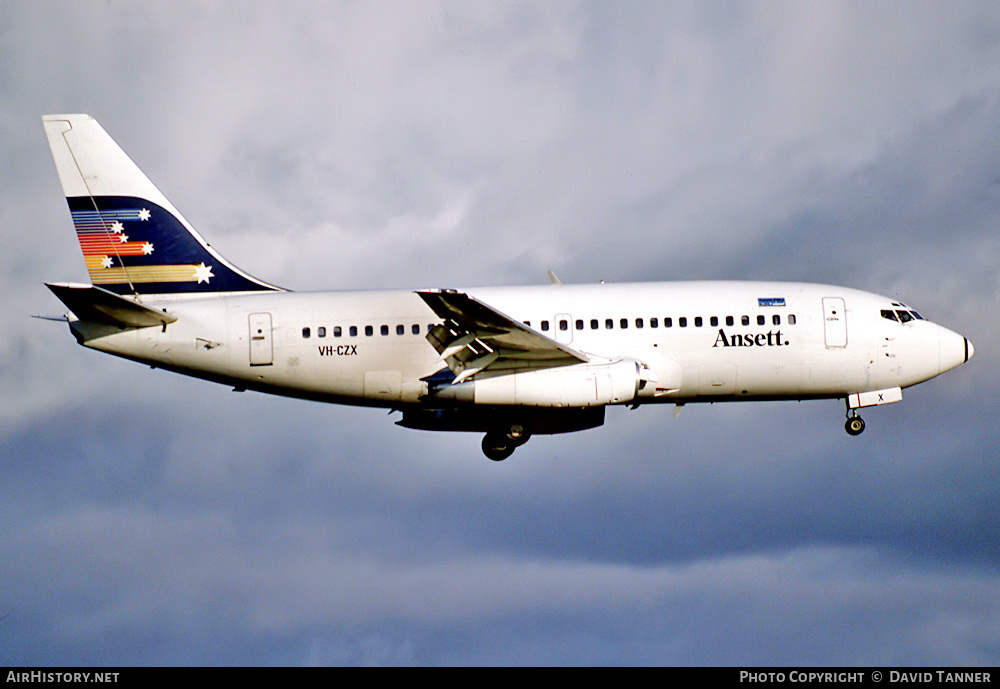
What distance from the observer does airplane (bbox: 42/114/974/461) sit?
39.5 m

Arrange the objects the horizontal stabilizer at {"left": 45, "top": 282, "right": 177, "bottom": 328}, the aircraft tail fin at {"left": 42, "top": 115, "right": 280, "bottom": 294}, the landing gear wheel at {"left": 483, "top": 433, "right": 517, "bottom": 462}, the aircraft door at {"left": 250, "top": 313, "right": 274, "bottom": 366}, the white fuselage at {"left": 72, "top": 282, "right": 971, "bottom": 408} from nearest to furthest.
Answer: the horizontal stabilizer at {"left": 45, "top": 282, "right": 177, "bottom": 328}
the white fuselage at {"left": 72, "top": 282, "right": 971, "bottom": 408}
the aircraft door at {"left": 250, "top": 313, "right": 274, "bottom": 366}
the aircraft tail fin at {"left": 42, "top": 115, "right": 280, "bottom": 294}
the landing gear wheel at {"left": 483, "top": 433, "right": 517, "bottom": 462}

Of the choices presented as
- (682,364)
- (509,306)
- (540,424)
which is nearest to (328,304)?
(509,306)

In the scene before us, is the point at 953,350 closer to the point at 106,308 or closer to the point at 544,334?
the point at 544,334

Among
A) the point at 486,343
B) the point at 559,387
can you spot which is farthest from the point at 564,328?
the point at 486,343

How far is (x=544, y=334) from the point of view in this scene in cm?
4038

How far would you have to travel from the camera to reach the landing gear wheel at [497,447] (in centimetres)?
4309

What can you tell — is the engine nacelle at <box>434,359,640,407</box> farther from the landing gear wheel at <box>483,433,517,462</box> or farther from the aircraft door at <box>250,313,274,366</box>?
the aircraft door at <box>250,313,274,366</box>

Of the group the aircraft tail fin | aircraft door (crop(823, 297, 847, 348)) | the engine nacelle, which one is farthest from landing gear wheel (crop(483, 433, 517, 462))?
aircraft door (crop(823, 297, 847, 348))

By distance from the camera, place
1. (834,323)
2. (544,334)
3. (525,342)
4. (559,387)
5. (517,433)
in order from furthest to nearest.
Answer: (517,433), (834,323), (544,334), (559,387), (525,342)

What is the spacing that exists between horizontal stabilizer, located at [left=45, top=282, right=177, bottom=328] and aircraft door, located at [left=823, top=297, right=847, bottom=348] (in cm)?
2248

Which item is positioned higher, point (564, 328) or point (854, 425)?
point (564, 328)

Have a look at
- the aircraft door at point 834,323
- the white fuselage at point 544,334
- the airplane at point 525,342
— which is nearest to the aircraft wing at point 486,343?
the airplane at point 525,342

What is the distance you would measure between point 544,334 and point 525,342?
1.53 metres
